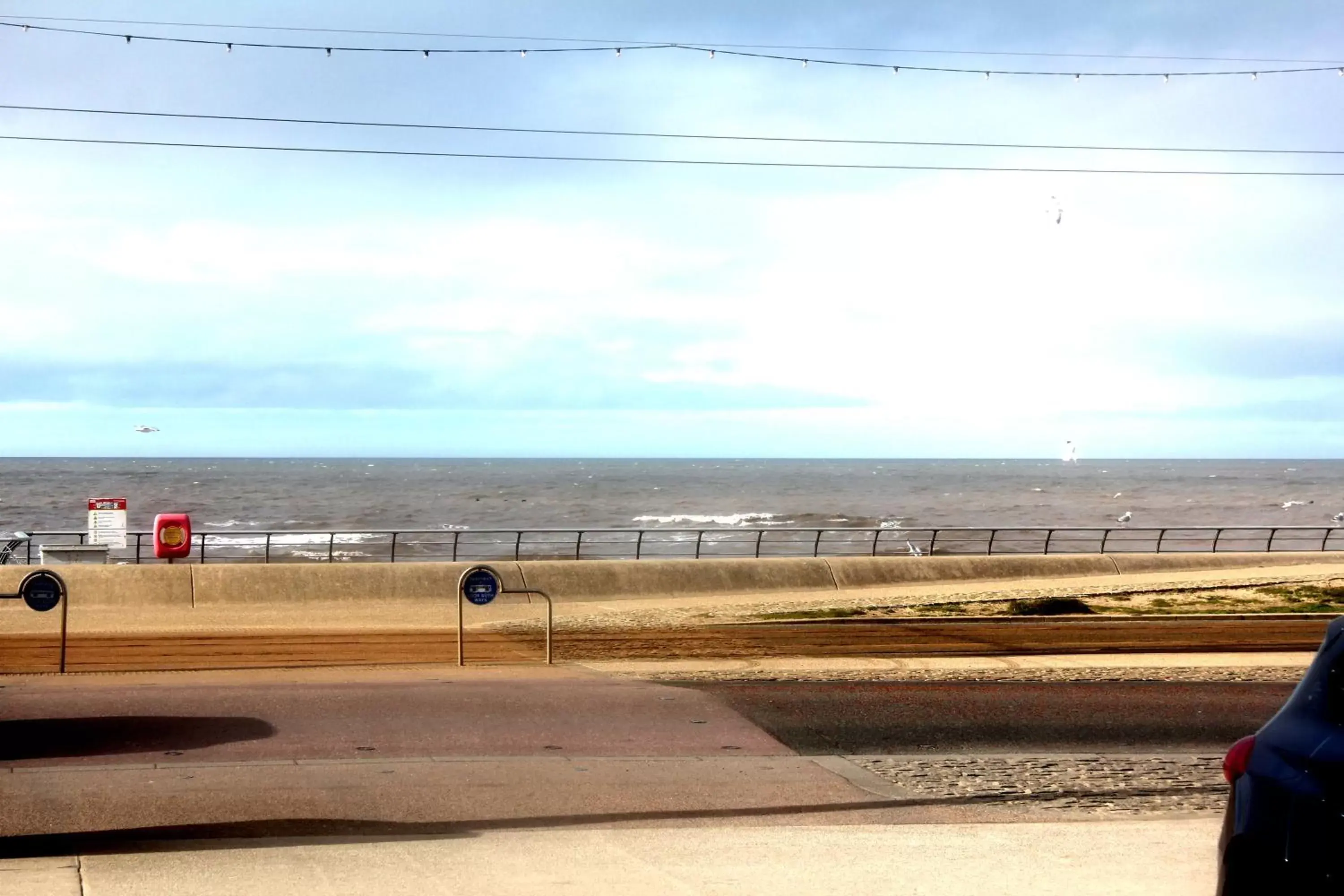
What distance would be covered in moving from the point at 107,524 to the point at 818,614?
13.7 m

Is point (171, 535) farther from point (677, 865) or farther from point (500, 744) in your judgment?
point (677, 865)

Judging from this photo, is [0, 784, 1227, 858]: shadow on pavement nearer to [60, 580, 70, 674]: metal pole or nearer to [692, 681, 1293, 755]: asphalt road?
[692, 681, 1293, 755]: asphalt road

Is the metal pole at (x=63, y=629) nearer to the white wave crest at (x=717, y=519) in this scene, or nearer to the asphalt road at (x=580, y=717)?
the asphalt road at (x=580, y=717)

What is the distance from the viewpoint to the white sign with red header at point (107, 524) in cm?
2528

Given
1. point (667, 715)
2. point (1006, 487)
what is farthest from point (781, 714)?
point (1006, 487)

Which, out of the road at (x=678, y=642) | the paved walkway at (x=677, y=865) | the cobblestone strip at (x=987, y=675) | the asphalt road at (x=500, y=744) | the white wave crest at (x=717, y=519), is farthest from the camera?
the white wave crest at (x=717, y=519)

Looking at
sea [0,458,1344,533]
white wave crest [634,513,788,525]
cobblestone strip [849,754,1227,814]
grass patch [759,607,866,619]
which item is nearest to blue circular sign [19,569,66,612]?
cobblestone strip [849,754,1227,814]

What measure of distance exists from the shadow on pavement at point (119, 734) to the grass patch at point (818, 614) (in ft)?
37.7

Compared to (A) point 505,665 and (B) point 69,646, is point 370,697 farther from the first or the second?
(B) point 69,646

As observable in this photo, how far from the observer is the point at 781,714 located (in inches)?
483

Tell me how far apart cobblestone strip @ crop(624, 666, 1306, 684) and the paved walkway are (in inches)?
252

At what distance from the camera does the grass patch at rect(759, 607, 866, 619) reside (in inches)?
844

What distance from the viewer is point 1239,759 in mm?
4719

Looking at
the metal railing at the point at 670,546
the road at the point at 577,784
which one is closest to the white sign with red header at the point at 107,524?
the road at the point at 577,784
